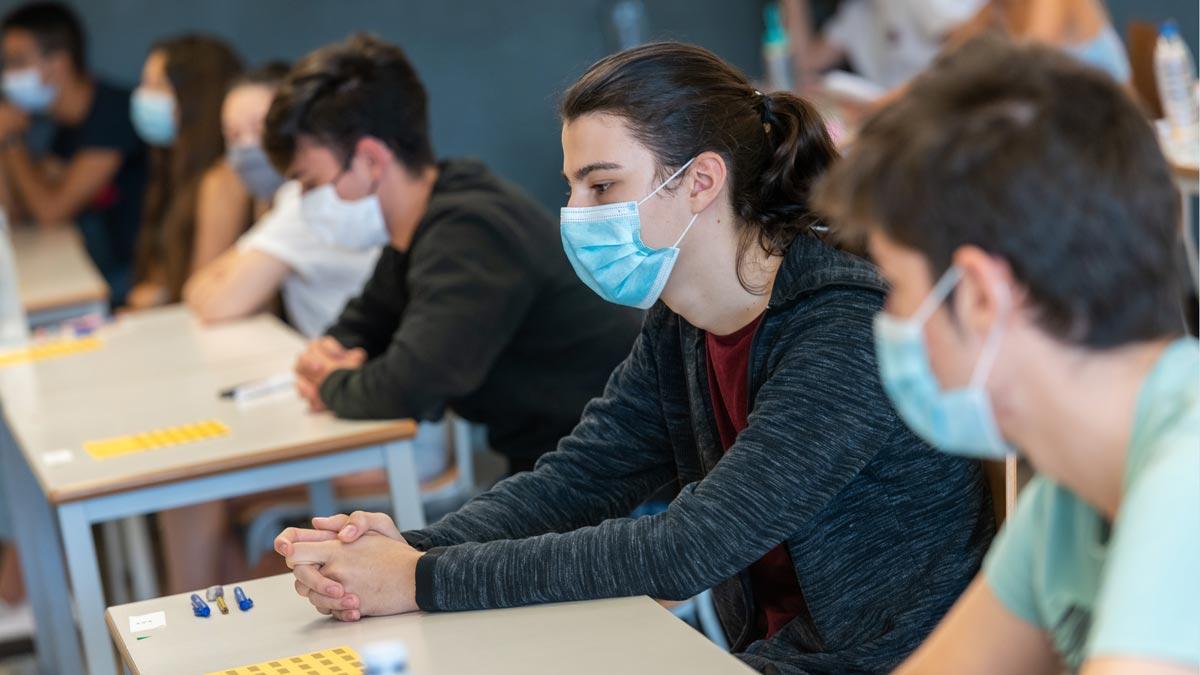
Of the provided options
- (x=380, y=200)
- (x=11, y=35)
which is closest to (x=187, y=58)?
(x=11, y=35)

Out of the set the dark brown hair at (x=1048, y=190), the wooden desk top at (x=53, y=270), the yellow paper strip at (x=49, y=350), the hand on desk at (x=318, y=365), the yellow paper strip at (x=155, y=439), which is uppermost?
the dark brown hair at (x=1048, y=190)

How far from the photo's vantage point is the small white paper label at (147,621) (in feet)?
4.99

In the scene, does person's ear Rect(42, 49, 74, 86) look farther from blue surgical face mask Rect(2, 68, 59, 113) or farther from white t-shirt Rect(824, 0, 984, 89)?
white t-shirt Rect(824, 0, 984, 89)

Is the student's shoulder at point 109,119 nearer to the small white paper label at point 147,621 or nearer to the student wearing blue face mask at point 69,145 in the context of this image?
the student wearing blue face mask at point 69,145

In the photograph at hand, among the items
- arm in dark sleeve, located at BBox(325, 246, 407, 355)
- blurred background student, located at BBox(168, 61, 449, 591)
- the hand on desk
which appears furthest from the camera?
blurred background student, located at BBox(168, 61, 449, 591)

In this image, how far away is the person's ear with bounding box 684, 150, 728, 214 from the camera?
163 centimetres

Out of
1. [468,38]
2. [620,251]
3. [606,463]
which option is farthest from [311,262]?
[468,38]

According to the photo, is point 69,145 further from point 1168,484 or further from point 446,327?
point 1168,484

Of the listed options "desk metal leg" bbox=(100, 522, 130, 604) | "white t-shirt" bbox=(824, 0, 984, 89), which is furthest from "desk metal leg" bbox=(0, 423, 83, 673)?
"white t-shirt" bbox=(824, 0, 984, 89)

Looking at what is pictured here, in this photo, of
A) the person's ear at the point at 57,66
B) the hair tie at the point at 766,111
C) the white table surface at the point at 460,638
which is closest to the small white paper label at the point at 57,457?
the white table surface at the point at 460,638

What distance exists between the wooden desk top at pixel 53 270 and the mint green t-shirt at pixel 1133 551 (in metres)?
3.51

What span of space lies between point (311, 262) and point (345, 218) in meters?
0.54

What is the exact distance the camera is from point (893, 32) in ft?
16.4

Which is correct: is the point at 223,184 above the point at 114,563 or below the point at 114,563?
above
